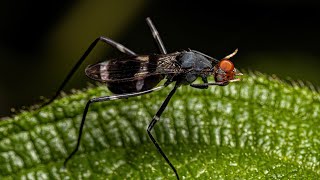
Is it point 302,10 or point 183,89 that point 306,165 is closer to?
point 183,89

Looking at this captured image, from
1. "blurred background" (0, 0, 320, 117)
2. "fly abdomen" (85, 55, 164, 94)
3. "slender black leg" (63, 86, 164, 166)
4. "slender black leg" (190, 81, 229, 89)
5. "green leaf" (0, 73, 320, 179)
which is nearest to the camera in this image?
"green leaf" (0, 73, 320, 179)

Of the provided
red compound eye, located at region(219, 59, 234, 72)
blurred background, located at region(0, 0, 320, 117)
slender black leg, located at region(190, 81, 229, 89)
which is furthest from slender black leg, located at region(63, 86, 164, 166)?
blurred background, located at region(0, 0, 320, 117)

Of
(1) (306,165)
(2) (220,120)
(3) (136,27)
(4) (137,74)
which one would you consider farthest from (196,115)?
(3) (136,27)

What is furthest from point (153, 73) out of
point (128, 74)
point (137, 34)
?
point (137, 34)

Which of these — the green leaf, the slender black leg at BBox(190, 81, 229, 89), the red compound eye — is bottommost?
the green leaf

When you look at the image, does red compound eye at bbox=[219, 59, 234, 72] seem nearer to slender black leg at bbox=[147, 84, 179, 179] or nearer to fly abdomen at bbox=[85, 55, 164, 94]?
slender black leg at bbox=[147, 84, 179, 179]

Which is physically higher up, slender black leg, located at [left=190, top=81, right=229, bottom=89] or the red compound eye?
the red compound eye

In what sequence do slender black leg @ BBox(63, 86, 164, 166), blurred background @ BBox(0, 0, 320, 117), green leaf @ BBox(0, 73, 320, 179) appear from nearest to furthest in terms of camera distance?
1. green leaf @ BBox(0, 73, 320, 179)
2. slender black leg @ BBox(63, 86, 164, 166)
3. blurred background @ BBox(0, 0, 320, 117)
